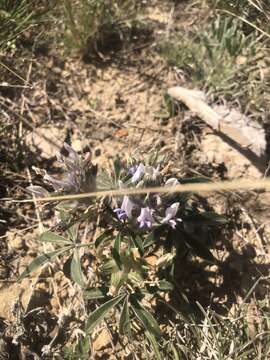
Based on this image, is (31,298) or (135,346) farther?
(31,298)

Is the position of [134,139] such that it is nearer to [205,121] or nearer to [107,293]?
[205,121]

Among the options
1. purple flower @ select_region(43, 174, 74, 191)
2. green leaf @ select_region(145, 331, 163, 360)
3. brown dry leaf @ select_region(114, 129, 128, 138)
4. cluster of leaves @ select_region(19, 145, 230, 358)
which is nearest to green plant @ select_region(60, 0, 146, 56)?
brown dry leaf @ select_region(114, 129, 128, 138)

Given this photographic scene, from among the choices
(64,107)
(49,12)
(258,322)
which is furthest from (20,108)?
(258,322)

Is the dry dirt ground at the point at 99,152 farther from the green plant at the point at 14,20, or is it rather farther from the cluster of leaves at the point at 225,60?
the green plant at the point at 14,20

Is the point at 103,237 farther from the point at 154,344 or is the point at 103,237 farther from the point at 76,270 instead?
the point at 154,344

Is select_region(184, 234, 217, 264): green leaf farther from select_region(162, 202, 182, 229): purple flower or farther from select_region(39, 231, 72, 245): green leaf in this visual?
select_region(39, 231, 72, 245): green leaf

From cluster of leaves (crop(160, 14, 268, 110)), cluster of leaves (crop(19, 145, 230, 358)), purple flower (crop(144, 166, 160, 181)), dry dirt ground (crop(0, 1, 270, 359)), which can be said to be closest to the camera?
purple flower (crop(144, 166, 160, 181))

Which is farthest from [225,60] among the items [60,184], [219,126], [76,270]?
[76,270]
